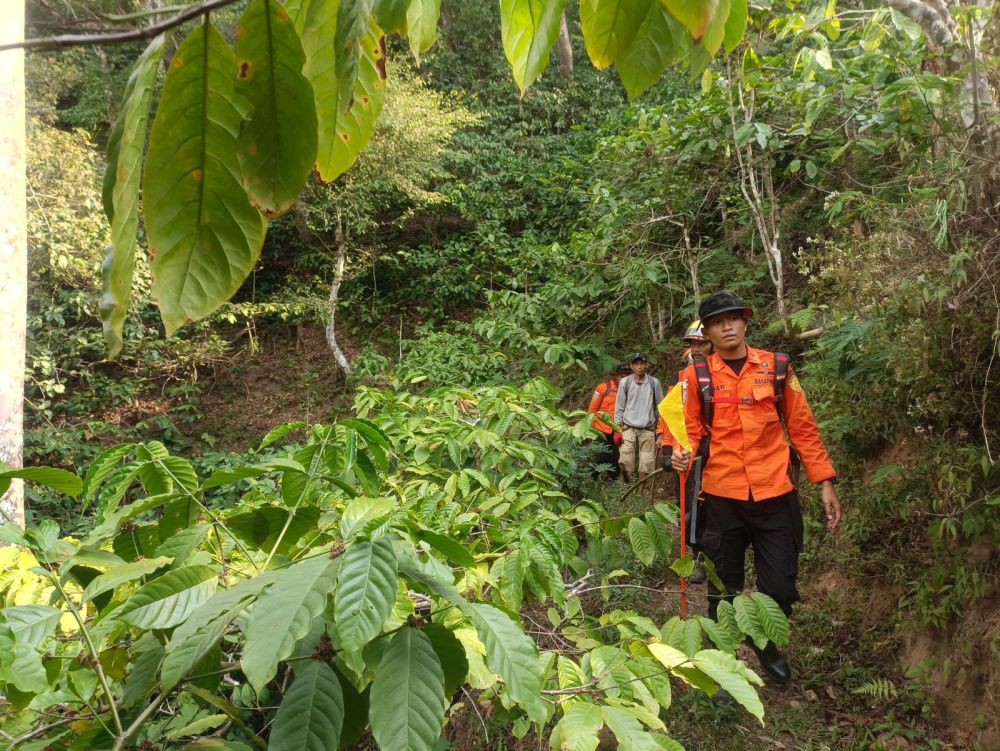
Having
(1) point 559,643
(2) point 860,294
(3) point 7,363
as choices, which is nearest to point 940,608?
(2) point 860,294

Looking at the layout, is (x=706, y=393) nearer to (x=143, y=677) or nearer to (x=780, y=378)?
(x=780, y=378)

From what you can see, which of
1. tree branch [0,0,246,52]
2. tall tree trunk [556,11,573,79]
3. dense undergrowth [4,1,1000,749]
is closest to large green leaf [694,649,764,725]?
dense undergrowth [4,1,1000,749]

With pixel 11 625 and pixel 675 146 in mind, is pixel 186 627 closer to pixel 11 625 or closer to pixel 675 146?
pixel 11 625

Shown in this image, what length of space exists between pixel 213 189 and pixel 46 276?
983 centimetres

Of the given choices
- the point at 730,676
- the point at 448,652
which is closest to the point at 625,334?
the point at 730,676

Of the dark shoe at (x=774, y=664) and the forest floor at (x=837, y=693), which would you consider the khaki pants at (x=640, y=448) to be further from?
the dark shoe at (x=774, y=664)

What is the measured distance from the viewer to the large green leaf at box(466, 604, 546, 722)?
29.3 inches

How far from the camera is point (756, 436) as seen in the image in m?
2.82

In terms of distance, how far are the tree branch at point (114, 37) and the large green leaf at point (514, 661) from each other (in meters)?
0.65

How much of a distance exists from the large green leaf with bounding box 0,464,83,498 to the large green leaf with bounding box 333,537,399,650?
0.45 m

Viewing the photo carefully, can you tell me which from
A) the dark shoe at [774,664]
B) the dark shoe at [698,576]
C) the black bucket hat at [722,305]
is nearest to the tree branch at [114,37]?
the black bucket hat at [722,305]

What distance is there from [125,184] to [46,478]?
72 cm

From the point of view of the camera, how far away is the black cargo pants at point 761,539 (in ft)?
9.14

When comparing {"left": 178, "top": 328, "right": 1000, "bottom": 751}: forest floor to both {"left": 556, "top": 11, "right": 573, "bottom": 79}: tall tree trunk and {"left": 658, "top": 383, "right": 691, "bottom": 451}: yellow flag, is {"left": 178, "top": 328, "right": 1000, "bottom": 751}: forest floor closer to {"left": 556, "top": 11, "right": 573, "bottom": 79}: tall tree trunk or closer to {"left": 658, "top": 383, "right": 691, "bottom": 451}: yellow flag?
{"left": 658, "top": 383, "right": 691, "bottom": 451}: yellow flag
